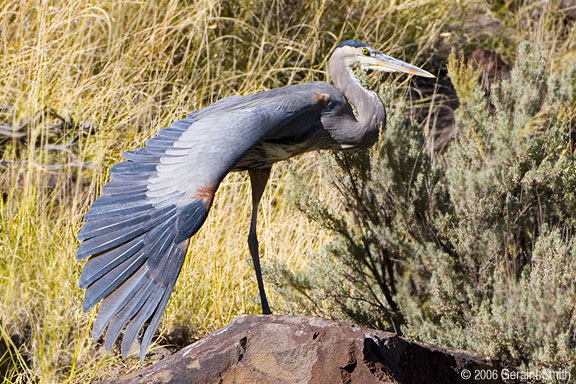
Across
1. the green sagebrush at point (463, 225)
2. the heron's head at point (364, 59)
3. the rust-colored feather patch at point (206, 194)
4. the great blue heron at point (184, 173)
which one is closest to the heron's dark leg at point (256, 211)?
the great blue heron at point (184, 173)

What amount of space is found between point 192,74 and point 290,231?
5.43 feet

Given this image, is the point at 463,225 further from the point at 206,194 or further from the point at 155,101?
the point at 155,101

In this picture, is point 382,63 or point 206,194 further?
point 382,63

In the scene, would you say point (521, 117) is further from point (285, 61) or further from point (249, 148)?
point (285, 61)

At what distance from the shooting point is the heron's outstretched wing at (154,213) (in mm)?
3684

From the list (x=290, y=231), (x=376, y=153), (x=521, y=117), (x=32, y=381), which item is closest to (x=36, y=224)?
(x=32, y=381)

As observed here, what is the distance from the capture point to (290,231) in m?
6.19

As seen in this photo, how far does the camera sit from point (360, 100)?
17.4 ft

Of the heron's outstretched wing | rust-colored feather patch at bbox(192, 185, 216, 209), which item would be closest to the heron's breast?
the heron's outstretched wing

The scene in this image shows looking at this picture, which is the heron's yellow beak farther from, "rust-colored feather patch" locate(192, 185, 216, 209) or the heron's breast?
"rust-colored feather patch" locate(192, 185, 216, 209)

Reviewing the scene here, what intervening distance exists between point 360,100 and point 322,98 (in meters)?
0.34

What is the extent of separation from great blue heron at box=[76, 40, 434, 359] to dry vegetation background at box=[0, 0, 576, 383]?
55 centimetres

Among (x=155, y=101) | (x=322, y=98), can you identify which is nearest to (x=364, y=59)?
(x=322, y=98)

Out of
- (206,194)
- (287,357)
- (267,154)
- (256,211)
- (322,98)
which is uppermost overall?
(322,98)
